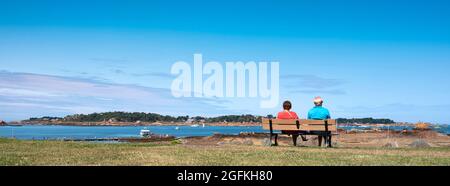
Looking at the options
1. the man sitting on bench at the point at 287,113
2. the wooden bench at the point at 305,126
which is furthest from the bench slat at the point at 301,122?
the man sitting on bench at the point at 287,113

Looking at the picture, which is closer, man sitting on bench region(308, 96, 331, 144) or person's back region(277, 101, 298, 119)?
man sitting on bench region(308, 96, 331, 144)

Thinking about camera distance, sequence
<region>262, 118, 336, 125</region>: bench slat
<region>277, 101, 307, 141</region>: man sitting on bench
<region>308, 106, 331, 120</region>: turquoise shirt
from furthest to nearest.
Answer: <region>277, 101, 307, 141</region>: man sitting on bench
<region>308, 106, 331, 120</region>: turquoise shirt
<region>262, 118, 336, 125</region>: bench slat

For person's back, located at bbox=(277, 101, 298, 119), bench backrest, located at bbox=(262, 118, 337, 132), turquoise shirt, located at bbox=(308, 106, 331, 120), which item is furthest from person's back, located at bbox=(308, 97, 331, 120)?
bench backrest, located at bbox=(262, 118, 337, 132)


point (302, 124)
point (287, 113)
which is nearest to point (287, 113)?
point (287, 113)

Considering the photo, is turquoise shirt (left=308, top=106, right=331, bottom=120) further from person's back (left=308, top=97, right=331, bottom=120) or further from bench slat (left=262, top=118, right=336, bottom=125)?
bench slat (left=262, top=118, right=336, bottom=125)

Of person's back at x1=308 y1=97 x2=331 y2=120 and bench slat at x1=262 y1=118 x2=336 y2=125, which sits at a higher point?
person's back at x1=308 y1=97 x2=331 y2=120

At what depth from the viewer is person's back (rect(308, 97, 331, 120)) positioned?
20.2m
